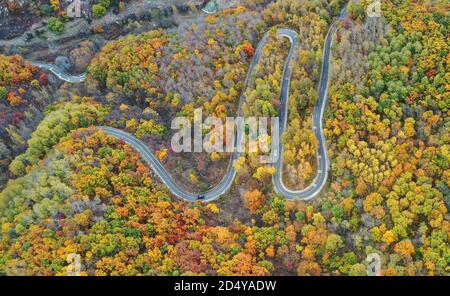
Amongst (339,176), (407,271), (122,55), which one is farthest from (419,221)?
(122,55)

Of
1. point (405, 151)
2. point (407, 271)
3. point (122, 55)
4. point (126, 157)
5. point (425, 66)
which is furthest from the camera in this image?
point (122, 55)

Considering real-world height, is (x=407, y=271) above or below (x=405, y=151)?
below

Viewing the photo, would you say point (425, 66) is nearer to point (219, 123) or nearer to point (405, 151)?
point (405, 151)

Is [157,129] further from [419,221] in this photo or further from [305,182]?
[419,221]

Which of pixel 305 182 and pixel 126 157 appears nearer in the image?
pixel 305 182

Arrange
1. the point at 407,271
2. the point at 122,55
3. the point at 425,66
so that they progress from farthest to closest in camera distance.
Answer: the point at 122,55 < the point at 425,66 < the point at 407,271

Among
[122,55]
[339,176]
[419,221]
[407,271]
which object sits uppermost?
[122,55]
